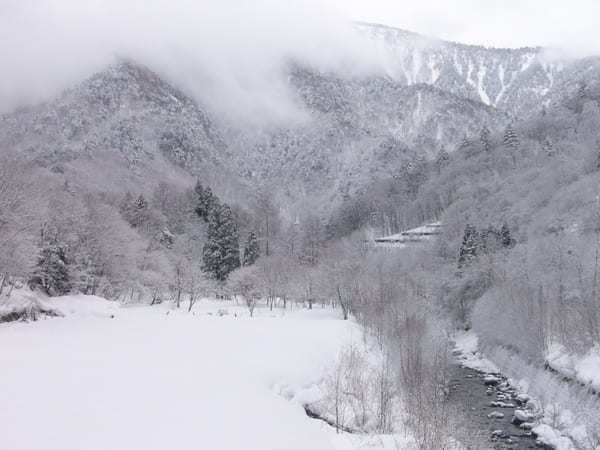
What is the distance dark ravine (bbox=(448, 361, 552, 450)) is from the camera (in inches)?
1187

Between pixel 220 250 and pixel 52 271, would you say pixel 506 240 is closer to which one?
pixel 220 250

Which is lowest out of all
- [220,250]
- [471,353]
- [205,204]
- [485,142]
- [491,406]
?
[491,406]

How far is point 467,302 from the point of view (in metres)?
68.6

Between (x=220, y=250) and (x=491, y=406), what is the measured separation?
197ft

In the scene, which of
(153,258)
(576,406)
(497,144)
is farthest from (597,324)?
(497,144)

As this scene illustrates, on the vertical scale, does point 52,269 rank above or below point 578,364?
above

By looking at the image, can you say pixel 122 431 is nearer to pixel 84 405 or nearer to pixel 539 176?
pixel 84 405

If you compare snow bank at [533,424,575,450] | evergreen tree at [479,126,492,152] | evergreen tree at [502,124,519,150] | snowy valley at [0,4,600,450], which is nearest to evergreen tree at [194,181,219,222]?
snowy valley at [0,4,600,450]

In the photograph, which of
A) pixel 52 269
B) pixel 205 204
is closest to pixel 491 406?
pixel 52 269

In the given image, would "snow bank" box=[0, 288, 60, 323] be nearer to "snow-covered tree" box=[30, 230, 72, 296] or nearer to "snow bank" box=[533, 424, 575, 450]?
"snow-covered tree" box=[30, 230, 72, 296]

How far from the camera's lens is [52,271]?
48.2 metres

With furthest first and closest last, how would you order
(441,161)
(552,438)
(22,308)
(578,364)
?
(441,161)
(578,364)
(22,308)
(552,438)

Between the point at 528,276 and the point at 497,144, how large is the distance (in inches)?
5132

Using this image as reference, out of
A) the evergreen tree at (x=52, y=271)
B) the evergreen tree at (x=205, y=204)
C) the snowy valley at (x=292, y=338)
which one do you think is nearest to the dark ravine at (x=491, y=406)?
the snowy valley at (x=292, y=338)
